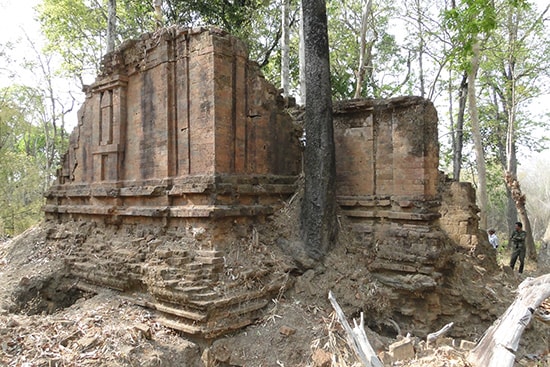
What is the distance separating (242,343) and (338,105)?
17.0ft

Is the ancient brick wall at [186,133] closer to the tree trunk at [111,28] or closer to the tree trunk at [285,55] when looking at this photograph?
the tree trunk at [111,28]

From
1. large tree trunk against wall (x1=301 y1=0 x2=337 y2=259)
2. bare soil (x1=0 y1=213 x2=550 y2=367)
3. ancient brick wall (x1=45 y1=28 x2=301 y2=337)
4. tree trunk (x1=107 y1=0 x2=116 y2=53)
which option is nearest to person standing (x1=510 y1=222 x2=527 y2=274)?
bare soil (x1=0 y1=213 x2=550 y2=367)

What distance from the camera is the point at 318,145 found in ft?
24.8

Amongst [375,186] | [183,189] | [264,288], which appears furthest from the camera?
[375,186]

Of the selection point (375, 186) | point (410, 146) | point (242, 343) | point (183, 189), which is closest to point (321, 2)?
point (410, 146)

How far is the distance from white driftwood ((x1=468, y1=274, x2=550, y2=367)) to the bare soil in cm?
33

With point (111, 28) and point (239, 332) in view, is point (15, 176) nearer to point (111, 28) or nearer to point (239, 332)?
point (111, 28)

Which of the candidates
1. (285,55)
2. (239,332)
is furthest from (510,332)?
(285,55)

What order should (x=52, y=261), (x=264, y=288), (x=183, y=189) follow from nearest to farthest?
(x=264, y=288) → (x=183, y=189) → (x=52, y=261)

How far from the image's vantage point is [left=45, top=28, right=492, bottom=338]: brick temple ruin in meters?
6.41

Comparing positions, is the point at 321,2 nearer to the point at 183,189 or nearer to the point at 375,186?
the point at 375,186

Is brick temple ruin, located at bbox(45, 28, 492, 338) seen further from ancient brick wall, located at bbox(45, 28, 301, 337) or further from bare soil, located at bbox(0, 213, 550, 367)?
bare soil, located at bbox(0, 213, 550, 367)

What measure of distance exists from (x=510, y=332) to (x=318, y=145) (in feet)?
15.2

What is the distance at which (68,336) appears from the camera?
564 cm
